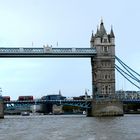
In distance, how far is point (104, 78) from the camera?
123250 millimetres

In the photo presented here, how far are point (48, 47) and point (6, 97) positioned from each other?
23442mm

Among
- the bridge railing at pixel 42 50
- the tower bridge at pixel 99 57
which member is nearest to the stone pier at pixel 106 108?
the tower bridge at pixel 99 57

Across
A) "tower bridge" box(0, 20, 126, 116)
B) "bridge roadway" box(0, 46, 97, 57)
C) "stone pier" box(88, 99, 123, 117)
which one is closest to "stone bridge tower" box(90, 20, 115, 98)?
"tower bridge" box(0, 20, 126, 116)

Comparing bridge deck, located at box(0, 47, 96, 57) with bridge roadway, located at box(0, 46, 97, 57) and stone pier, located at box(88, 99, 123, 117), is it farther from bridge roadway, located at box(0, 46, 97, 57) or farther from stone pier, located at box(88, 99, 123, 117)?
stone pier, located at box(88, 99, 123, 117)

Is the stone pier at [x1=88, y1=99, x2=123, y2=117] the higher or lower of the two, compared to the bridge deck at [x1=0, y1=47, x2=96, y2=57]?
lower

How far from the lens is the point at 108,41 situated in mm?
125750

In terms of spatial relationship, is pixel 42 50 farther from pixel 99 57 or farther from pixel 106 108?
pixel 106 108

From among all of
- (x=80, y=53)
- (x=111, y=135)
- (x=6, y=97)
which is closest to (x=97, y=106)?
(x=80, y=53)

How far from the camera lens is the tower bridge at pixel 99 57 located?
119m

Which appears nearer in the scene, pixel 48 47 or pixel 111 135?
pixel 111 135

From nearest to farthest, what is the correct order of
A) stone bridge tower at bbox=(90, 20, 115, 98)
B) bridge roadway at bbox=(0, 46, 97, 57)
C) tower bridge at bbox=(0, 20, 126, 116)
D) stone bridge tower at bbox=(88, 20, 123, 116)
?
1. bridge roadway at bbox=(0, 46, 97, 57)
2. tower bridge at bbox=(0, 20, 126, 116)
3. stone bridge tower at bbox=(88, 20, 123, 116)
4. stone bridge tower at bbox=(90, 20, 115, 98)

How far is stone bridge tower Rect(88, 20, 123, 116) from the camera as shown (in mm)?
120000

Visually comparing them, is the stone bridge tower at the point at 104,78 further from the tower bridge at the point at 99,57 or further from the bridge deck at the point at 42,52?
the bridge deck at the point at 42,52

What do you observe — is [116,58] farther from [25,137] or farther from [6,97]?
[25,137]
